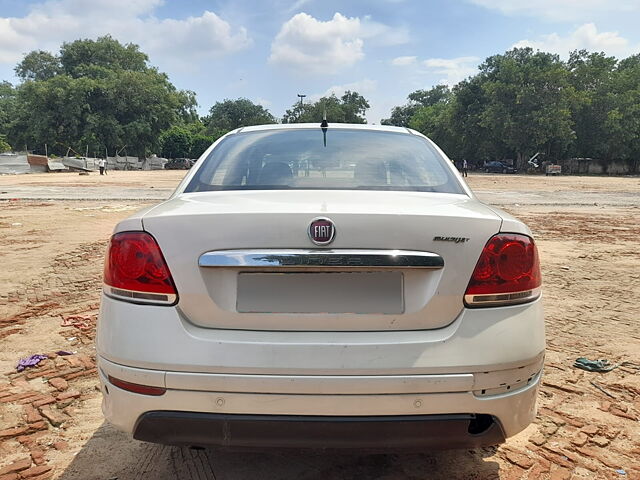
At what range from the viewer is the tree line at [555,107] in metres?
51.8

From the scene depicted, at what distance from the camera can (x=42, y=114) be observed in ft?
185

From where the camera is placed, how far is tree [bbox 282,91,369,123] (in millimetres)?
93750

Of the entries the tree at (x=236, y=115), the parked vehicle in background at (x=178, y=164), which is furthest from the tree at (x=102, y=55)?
the tree at (x=236, y=115)

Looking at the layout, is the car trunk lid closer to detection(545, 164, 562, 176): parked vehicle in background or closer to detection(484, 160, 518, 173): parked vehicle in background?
detection(545, 164, 562, 176): parked vehicle in background

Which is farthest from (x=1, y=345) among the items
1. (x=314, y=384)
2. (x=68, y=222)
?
(x=68, y=222)

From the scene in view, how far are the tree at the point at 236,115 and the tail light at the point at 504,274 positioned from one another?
350 ft

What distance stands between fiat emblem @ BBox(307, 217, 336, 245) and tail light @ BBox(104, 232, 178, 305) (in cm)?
54

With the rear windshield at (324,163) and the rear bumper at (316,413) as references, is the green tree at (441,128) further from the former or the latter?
the rear bumper at (316,413)

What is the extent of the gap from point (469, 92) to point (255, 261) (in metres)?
65.4

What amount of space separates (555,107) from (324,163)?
5587 cm

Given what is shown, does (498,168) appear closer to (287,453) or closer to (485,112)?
(485,112)

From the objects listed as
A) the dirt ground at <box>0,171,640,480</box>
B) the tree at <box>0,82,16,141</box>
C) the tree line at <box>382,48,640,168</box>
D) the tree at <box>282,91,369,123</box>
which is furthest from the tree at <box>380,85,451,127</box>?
the dirt ground at <box>0,171,640,480</box>

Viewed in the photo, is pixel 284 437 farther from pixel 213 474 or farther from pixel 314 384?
pixel 213 474

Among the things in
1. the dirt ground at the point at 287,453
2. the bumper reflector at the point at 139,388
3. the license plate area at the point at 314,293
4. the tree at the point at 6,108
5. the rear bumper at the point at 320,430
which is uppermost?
the tree at the point at 6,108
